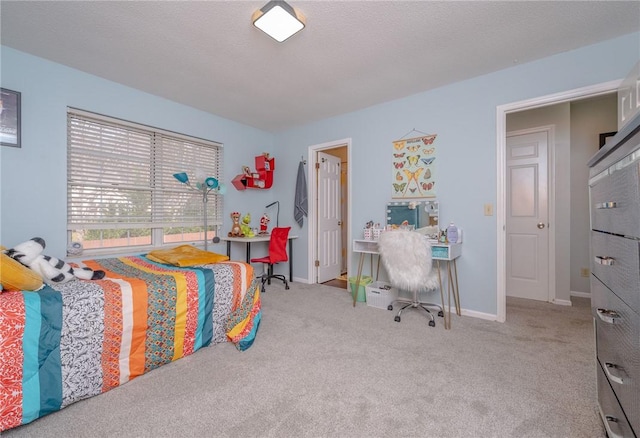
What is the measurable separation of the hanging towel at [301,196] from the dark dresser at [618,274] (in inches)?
134

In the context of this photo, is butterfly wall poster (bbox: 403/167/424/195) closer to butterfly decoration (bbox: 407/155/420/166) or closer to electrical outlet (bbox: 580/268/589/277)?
butterfly decoration (bbox: 407/155/420/166)

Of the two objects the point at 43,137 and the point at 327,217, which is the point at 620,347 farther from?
the point at 43,137

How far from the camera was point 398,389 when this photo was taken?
5.57ft

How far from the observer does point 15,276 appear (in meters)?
1.47

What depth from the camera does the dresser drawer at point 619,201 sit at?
87cm

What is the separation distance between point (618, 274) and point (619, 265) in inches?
1.5

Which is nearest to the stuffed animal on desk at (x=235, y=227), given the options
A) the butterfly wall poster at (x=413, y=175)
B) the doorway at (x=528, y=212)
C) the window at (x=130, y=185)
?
the window at (x=130, y=185)

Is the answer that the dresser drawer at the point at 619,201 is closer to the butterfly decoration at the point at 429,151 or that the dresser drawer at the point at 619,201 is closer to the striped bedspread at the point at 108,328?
the butterfly decoration at the point at 429,151

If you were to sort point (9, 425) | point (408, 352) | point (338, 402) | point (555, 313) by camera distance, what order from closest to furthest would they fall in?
point (9, 425), point (338, 402), point (408, 352), point (555, 313)

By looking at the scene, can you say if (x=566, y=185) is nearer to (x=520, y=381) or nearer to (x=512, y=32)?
(x=512, y=32)

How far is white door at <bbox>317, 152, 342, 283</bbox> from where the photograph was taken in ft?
14.7

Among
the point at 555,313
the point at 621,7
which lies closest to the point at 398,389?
the point at 555,313

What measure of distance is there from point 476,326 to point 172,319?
2.62 metres

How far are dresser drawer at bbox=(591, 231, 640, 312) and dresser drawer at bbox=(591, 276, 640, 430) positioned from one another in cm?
4
